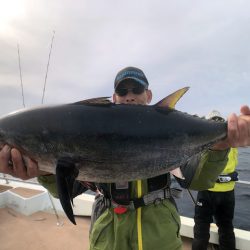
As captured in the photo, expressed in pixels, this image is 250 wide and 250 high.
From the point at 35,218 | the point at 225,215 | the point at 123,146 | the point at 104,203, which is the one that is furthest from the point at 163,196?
the point at 35,218

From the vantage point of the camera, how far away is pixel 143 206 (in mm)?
2566

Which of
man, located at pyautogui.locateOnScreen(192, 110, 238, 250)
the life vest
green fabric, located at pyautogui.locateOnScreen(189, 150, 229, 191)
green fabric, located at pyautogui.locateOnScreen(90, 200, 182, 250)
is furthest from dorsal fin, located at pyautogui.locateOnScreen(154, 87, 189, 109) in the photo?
the life vest

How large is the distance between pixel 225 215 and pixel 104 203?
361 centimetres

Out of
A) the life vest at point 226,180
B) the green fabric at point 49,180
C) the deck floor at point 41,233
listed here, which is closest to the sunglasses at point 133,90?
the green fabric at point 49,180

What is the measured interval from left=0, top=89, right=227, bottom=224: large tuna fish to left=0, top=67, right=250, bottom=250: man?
346mm

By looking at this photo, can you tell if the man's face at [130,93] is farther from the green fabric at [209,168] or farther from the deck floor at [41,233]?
the deck floor at [41,233]

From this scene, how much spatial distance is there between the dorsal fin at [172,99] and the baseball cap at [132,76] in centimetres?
86

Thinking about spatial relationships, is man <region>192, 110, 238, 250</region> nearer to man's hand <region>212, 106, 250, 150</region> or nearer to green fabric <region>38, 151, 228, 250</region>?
green fabric <region>38, 151, 228, 250</region>

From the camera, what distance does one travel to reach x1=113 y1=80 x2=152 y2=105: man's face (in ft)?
9.88

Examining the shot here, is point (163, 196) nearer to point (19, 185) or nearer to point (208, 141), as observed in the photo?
point (208, 141)

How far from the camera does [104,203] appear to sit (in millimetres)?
2695

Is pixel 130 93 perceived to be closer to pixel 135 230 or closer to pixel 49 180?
pixel 49 180

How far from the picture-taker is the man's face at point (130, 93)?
301cm

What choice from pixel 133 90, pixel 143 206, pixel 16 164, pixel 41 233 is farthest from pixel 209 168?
pixel 41 233
